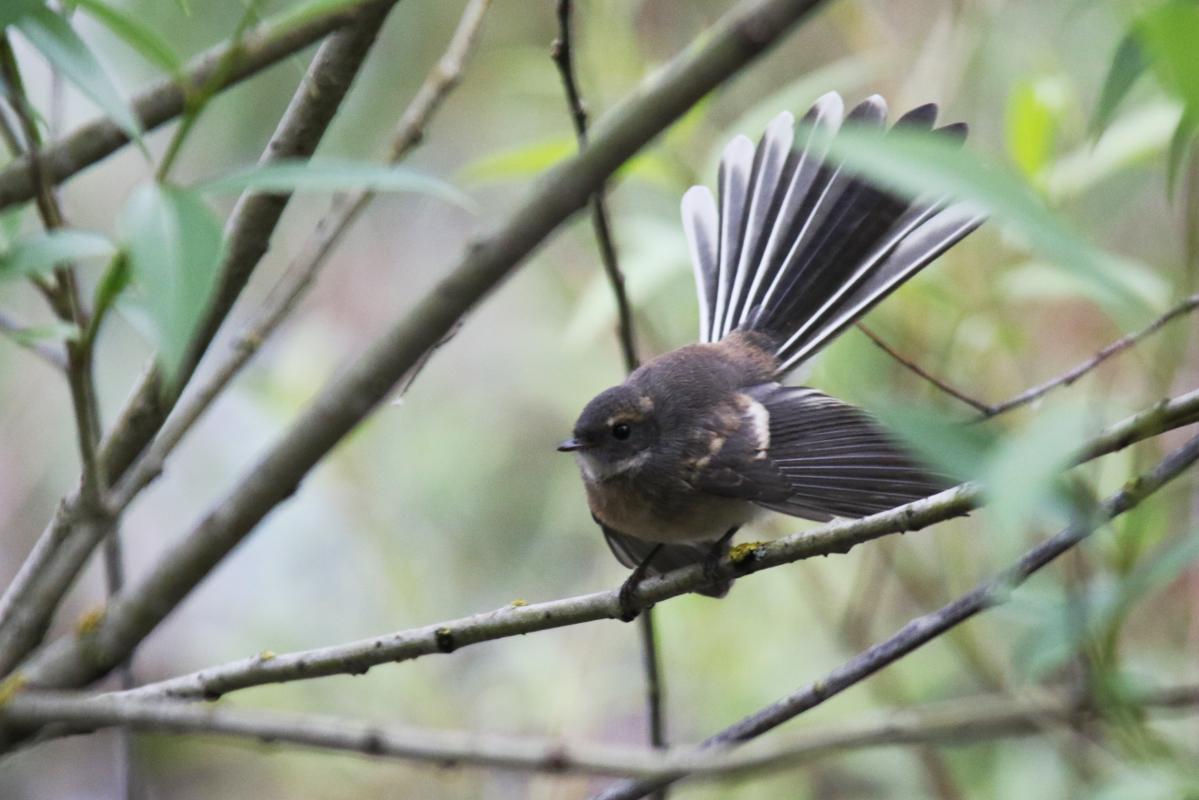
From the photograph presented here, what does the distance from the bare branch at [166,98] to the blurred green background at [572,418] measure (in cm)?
27

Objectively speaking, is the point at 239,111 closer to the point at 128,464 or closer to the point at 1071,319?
the point at 1071,319

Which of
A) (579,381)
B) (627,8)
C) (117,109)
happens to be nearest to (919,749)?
(579,381)

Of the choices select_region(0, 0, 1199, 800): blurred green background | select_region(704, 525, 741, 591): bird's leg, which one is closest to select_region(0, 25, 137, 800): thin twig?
select_region(0, 0, 1199, 800): blurred green background

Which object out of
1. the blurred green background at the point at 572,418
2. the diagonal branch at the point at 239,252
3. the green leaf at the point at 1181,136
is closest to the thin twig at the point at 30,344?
the diagonal branch at the point at 239,252

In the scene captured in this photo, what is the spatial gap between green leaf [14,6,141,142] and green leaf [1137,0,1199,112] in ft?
2.76

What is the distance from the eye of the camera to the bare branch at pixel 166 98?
1283 mm

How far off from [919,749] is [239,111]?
378cm

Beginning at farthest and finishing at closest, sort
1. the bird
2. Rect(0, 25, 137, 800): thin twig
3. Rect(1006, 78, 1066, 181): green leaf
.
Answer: Rect(1006, 78, 1066, 181): green leaf → the bird → Rect(0, 25, 137, 800): thin twig

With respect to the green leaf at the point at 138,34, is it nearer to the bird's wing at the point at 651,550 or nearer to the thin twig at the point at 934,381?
the thin twig at the point at 934,381

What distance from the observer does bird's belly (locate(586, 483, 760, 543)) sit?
2316 mm

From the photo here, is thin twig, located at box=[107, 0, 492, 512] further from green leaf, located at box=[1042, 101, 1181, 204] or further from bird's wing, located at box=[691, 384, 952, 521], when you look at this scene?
green leaf, located at box=[1042, 101, 1181, 204]

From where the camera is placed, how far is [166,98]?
147cm

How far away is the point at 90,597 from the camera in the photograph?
5277 mm

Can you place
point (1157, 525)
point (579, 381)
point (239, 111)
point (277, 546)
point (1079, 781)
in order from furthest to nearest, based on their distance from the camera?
1. point (239, 111)
2. point (277, 546)
3. point (579, 381)
4. point (1079, 781)
5. point (1157, 525)
